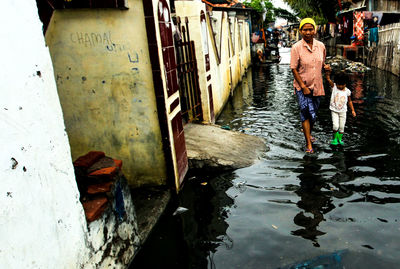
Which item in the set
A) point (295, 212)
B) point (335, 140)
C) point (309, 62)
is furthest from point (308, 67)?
point (295, 212)

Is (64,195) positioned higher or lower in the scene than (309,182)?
higher

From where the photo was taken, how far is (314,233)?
3199 millimetres

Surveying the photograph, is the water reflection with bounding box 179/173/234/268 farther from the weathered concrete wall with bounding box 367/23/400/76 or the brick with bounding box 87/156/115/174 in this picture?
the weathered concrete wall with bounding box 367/23/400/76

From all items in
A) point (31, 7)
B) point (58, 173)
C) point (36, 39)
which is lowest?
point (58, 173)

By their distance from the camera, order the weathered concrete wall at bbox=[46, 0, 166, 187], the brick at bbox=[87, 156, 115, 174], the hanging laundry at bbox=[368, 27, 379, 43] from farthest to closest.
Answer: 1. the hanging laundry at bbox=[368, 27, 379, 43]
2. the weathered concrete wall at bbox=[46, 0, 166, 187]
3. the brick at bbox=[87, 156, 115, 174]

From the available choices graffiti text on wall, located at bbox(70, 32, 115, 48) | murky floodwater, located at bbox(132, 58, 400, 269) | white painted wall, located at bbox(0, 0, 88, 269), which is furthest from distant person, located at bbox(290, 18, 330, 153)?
white painted wall, located at bbox(0, 0, 88, 269)

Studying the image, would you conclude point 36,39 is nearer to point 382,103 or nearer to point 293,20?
point 382,103

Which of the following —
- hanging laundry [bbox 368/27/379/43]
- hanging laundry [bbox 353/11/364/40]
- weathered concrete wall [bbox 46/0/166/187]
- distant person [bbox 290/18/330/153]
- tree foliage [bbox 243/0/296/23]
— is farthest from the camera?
tree foliage [bbox 243/0/296/23]

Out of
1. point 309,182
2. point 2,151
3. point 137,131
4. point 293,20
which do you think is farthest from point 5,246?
point 293,20

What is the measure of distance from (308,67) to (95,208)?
13.1 ft

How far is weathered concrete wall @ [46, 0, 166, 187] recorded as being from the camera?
3.72m

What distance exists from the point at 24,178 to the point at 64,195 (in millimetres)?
401

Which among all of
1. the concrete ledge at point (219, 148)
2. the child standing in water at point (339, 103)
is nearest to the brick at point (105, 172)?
the concrete ledge at point (219, 148)

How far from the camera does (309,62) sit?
17.1 ft
